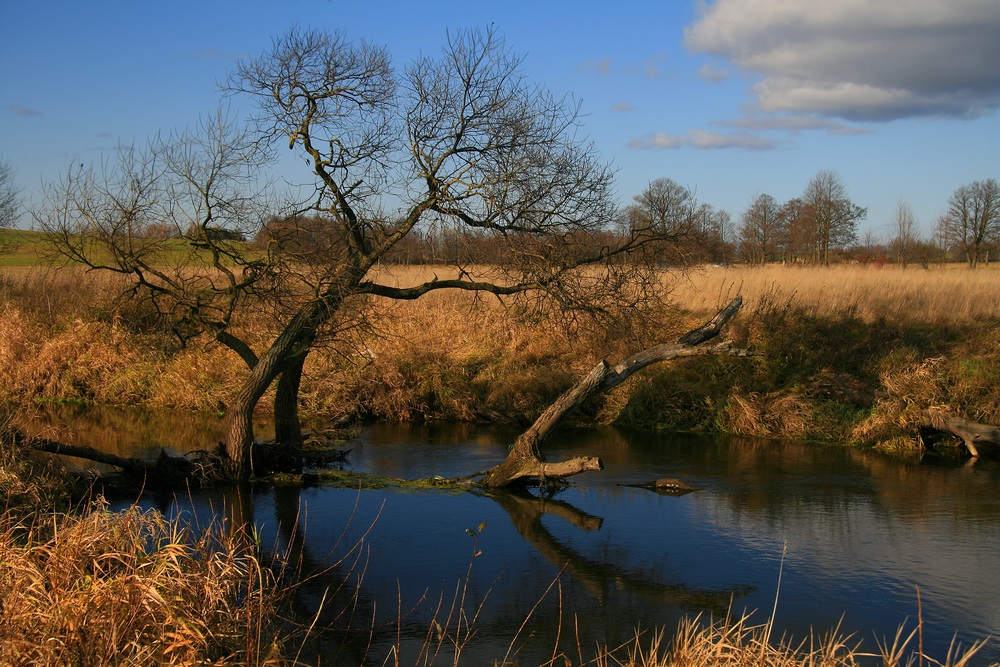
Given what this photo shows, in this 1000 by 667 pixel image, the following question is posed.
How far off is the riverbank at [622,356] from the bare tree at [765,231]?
49.7 ft

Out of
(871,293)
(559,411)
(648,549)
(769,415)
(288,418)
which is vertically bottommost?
(648,549)

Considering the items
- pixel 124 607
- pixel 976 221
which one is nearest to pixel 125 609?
pixel 124 607

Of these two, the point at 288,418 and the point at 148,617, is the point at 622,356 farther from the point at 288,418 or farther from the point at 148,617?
the point at 148,617

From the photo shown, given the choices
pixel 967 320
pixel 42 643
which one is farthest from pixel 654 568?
pixel 967 320

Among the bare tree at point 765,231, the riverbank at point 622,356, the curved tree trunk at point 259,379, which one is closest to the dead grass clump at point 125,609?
the curved tree trunk at point 259,379

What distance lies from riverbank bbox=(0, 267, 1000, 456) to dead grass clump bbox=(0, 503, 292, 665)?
875 centimetres

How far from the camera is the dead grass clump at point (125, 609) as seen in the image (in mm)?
5070

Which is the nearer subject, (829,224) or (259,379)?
(259,379)

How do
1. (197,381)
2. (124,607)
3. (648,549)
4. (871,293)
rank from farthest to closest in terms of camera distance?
(871,293) → (197,381) → (648,549) → (124,607)

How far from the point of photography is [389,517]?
36.0 ft

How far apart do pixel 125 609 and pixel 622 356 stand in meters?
14.7

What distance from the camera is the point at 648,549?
981 cm

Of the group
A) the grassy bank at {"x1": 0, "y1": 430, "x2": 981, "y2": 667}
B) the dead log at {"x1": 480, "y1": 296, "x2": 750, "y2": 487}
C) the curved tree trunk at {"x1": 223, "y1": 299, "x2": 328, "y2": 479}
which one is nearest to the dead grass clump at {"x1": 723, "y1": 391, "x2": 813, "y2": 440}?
the dead log at {"x1": 480, "y1": 296, "x2": 750, "y2": 487}

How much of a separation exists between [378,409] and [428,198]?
7521 mm
